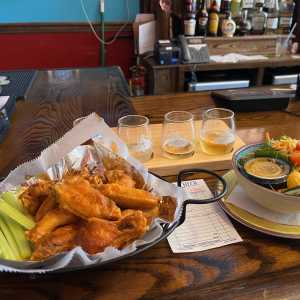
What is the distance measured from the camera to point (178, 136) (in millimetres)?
857

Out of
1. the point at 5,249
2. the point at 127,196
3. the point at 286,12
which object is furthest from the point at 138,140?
the point at 286,12

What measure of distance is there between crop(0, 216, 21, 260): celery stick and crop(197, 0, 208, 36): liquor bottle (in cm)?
223

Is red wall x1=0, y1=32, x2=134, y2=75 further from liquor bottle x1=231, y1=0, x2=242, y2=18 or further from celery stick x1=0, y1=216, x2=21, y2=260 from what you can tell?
celery stick x1=0, y1=216, x2=21, y2=260

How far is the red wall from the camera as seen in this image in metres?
2.57

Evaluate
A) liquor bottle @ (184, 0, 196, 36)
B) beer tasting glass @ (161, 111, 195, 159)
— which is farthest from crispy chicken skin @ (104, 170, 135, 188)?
liquor bottle @ (184, 0, 196, 36)

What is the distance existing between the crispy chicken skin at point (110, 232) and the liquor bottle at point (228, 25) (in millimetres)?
2260

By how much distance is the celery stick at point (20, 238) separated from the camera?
46cm

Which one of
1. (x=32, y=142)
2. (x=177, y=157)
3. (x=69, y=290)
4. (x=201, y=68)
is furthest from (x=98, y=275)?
(x=201, y=68)

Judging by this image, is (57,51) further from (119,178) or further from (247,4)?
(119,178)

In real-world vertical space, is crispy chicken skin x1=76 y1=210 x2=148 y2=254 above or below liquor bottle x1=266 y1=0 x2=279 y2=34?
below

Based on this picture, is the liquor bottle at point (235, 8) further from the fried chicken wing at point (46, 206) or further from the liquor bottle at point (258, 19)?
the fried chicken wing at point (46, 206)

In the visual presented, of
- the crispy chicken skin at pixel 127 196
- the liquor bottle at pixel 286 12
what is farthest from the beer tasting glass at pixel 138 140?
the liquor bottle at pixel 286 12

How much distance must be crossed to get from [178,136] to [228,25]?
6.10 ft

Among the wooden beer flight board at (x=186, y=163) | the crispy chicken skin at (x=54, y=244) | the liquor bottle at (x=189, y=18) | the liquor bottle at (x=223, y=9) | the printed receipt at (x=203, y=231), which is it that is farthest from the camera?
the liquor bottle at (x=223, y=9)
